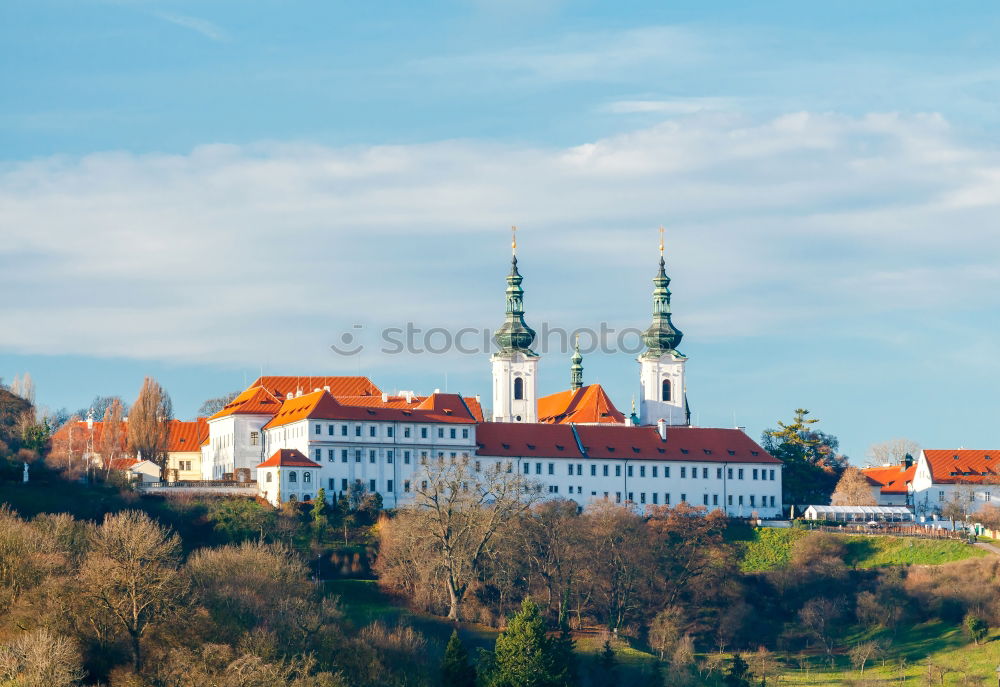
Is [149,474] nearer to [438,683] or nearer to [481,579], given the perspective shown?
[481,579]

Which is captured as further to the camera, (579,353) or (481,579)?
(579,353)

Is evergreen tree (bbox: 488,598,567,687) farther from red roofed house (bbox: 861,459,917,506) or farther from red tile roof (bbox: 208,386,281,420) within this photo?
red roofed house (bbox: 861,459,917,506)

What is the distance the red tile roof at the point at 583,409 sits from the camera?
135125mm

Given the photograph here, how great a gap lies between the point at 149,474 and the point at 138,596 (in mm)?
45751

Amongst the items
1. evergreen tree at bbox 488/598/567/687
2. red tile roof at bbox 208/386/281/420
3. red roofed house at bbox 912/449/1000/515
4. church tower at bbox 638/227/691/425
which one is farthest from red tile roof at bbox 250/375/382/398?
evergreen tree at bbox 488/598/567/687

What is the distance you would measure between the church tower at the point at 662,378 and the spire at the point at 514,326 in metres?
8.47

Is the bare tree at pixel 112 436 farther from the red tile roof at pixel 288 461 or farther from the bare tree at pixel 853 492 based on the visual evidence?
→ the bare tree at pixel 853 492

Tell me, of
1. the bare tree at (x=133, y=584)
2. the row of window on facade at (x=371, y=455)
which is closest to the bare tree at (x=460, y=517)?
the row of window on facade at (x=371, y=455)

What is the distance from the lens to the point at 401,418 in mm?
118875

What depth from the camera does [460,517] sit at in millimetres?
104000

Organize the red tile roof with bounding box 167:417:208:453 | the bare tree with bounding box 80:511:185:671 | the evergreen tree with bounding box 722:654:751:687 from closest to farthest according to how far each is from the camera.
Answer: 1. the bare tree with bounding box 80:511:185:671
2. the evergreen tree with bounding box 722:654:751:687
3. the red tile roof with bounding box 167:417:208:453

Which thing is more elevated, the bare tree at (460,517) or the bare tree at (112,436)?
the bare tree at (112,436)

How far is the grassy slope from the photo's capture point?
112375mm

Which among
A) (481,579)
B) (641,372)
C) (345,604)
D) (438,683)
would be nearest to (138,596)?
(438,683)
